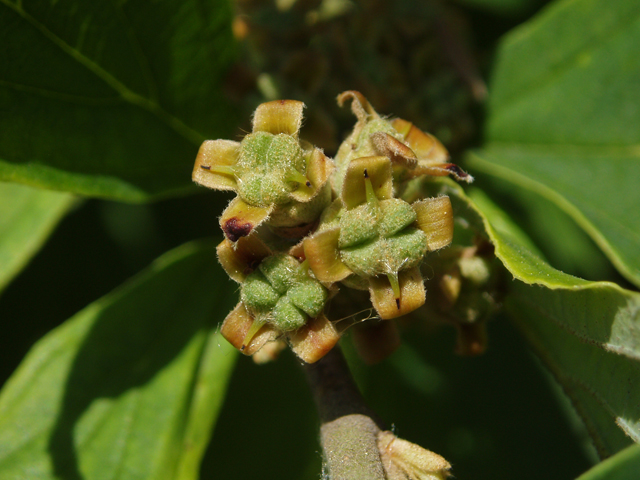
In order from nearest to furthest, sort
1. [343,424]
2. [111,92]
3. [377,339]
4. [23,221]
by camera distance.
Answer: [343,424] < [377,339] < [111,92] < [23,221]

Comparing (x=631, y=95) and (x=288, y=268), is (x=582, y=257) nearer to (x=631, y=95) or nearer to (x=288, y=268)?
(x=631, y=95)

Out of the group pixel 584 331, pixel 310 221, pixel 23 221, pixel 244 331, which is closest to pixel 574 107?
pixel 584 331

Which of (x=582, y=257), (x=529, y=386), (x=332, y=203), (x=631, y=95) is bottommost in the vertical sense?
(x=529, y=386)

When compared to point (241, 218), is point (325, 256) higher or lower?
lower

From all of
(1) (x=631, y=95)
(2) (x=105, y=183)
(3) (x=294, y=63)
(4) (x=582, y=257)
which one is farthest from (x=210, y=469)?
(1) (x=631, y=95)

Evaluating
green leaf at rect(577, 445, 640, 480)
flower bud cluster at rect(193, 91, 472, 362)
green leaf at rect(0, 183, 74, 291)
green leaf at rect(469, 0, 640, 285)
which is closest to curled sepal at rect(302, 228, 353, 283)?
flower bud cluster at rect(193, 91, 472, 362)

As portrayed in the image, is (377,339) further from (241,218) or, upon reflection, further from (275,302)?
(241,218)

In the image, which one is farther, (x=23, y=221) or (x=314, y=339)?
(x=23, y=221)

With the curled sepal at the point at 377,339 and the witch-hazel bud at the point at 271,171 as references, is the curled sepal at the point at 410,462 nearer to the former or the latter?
the curled sepal at the point at 377,339

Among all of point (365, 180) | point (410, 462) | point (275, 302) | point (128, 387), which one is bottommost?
point (128, 387)
